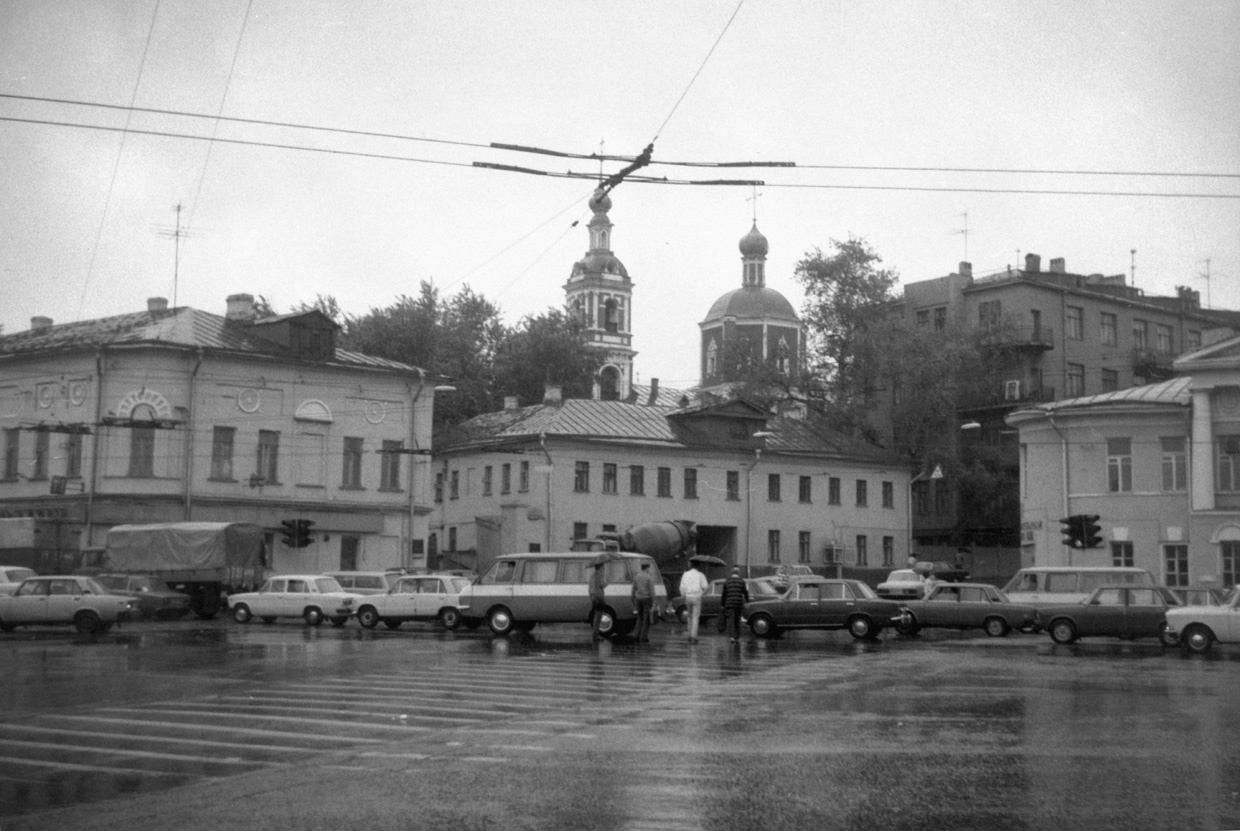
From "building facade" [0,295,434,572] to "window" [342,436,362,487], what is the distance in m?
0.05

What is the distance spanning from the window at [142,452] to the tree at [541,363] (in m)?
36.0

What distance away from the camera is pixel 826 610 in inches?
1293

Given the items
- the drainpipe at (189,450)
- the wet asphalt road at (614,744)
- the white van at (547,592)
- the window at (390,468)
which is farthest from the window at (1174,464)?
the drainpipe at (189,450)

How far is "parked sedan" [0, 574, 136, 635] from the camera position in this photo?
110 ft

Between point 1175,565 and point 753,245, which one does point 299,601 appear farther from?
point 753,245

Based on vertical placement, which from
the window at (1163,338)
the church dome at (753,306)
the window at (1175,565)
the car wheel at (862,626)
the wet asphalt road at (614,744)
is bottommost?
the wet asphalt road at (614,744)

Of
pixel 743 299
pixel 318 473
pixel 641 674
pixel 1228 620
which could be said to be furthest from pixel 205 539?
pixel 743 299

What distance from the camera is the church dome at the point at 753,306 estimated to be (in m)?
132

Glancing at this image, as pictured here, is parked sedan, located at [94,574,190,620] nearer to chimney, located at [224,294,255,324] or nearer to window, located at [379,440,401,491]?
window, located at [379,440,401,491]

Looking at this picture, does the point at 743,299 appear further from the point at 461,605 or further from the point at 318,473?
the point at 461,605

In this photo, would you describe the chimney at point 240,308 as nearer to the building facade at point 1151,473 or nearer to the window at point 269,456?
the window at point 269,456

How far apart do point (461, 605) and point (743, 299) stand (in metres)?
103

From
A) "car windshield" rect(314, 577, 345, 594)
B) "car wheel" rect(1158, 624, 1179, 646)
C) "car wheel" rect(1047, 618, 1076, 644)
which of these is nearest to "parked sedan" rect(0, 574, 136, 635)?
"car windshield" rect(314, 577, 345, 594)

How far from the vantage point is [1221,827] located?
902cm
